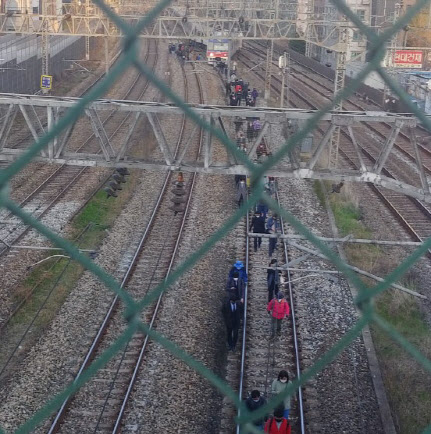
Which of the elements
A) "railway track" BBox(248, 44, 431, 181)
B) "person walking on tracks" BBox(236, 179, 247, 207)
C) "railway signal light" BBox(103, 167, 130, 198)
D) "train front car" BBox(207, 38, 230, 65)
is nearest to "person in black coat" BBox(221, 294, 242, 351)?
"person walking on tracks" BBox(236, 179, 247, 207)

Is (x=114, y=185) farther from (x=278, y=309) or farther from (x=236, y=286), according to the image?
(x=278, y=309)

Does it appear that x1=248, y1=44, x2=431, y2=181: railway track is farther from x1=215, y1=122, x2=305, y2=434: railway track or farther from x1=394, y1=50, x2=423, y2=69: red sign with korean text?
x1=215, y1=122, x2=305, y2=434: railway track

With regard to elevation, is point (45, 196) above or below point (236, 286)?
below

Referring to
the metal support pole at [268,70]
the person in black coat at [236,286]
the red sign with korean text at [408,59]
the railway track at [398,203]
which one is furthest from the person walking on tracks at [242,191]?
the red sign with korean text at [408,59]

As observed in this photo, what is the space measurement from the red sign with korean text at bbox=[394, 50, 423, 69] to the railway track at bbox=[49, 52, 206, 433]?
37.7 ft

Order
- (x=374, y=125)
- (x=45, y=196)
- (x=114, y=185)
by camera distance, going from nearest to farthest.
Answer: (x=114, y=185) → (x=45, y=196) → (x=374, y=125)

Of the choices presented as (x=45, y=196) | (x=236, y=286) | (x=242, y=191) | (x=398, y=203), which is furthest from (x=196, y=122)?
(x=398, y=203)

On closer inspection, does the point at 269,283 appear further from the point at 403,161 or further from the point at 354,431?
the point at 403,161

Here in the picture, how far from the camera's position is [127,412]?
5395 millimetres

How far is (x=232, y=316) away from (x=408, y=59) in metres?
14.9

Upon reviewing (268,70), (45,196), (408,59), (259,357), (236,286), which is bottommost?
(259,357)

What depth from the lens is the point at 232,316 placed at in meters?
6.30

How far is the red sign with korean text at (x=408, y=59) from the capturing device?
19484 mm

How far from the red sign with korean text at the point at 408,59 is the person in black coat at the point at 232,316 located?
47.9 ft
